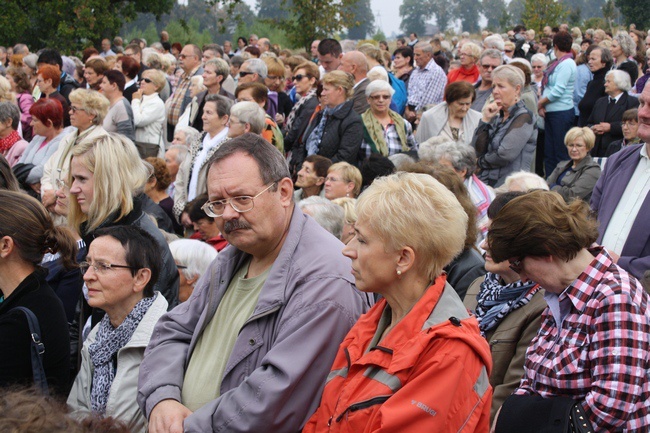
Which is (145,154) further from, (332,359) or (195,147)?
(332,359)

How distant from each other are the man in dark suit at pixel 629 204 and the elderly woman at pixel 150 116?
→ 6238 mm

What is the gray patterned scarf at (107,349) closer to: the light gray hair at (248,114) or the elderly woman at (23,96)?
the light gray hair at (248,114)

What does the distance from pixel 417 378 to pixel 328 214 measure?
9.28 feet

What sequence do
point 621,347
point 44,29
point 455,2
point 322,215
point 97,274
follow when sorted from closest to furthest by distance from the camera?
point 621,347 → point 97,274 → point 322,215 → point 44,29 → point 455,2

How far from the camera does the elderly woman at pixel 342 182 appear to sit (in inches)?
259

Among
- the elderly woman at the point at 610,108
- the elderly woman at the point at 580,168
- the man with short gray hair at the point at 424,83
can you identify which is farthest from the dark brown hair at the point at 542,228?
the man with short gray hair at the point at 424,83

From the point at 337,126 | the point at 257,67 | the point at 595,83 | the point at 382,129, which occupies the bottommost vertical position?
the point at 595,83

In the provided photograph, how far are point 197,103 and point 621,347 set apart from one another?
7.75m

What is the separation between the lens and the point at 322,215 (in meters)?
5.28

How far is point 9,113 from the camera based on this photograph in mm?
8844

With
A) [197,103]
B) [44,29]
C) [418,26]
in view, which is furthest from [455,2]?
[197,103]

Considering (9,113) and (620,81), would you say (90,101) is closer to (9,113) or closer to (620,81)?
(9,113)

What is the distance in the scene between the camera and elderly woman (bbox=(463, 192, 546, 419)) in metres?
3.32

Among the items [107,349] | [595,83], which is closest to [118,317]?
[107,349]
